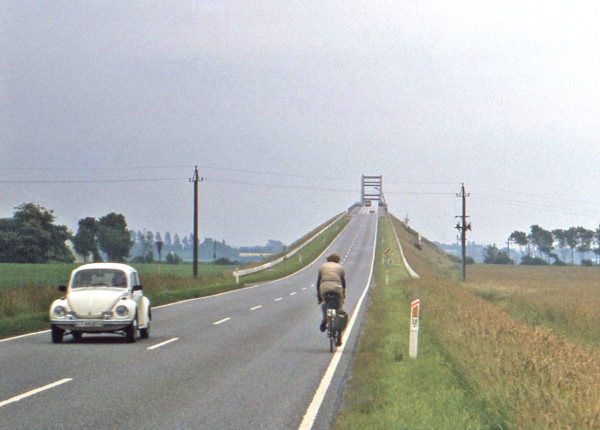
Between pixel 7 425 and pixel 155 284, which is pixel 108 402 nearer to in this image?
pixel 7 425

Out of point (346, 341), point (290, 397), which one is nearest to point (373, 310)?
point (346, 341)

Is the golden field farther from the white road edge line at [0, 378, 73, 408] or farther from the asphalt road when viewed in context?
the white road edge line at [0, 378, 73, 408]

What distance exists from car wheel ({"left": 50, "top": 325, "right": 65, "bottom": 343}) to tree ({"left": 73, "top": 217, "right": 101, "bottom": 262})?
12822 centimetres

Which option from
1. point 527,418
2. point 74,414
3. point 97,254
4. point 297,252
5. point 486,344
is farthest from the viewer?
point 97,254

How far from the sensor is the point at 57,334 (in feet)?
52.5

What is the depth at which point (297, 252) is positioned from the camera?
9662 centimetres

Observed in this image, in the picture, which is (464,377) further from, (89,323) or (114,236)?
(114,236)

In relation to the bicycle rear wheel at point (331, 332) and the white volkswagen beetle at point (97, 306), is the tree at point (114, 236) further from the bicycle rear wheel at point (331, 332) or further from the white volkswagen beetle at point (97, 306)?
the bicycle rear wheel at point (331, 332)

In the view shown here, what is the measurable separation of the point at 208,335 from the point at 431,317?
6.14 meters

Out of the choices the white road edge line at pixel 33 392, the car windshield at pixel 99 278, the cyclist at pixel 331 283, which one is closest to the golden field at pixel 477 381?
the cyclist at pixel 331 283

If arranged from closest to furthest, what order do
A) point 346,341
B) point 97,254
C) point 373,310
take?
point 346,341
point 373,310
point 97,254

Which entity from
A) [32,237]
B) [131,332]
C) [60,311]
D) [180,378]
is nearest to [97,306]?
[60,311]

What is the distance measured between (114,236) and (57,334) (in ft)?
424

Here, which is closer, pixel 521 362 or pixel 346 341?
pixel 521 362
